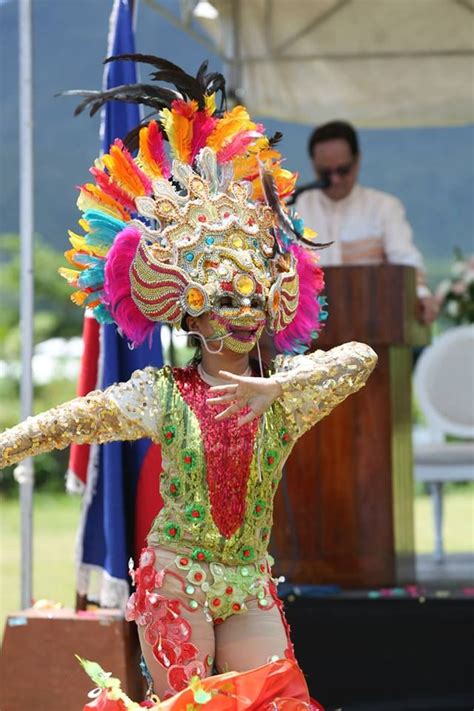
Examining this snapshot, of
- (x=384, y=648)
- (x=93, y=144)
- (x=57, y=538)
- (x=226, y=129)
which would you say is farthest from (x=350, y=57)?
(x=93, y=144)

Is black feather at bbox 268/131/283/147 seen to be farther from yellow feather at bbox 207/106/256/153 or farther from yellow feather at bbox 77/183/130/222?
yellow feather at bbox 77/183/130/222

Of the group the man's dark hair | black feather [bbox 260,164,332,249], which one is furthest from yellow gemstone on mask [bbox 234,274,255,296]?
the man's dark hair

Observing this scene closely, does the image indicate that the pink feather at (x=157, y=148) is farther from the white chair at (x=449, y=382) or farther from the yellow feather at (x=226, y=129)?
the white chair at (x=449, y=382)

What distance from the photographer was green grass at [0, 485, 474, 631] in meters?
8.38

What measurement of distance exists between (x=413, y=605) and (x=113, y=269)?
6.85 ft

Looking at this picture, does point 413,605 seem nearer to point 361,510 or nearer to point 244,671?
point 361,510

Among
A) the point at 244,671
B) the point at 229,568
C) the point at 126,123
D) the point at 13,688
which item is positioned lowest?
the point at 13,688

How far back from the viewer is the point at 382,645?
15.5 ft

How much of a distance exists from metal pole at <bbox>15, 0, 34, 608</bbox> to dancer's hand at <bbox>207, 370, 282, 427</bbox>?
1.66 meters

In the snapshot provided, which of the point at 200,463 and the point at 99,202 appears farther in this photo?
the point at 99,202

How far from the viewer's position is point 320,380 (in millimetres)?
3221

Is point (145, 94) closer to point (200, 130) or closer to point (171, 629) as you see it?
point (200, 130)

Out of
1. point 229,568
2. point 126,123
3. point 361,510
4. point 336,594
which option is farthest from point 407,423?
point 229,568

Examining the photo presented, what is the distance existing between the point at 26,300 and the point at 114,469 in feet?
2.56
